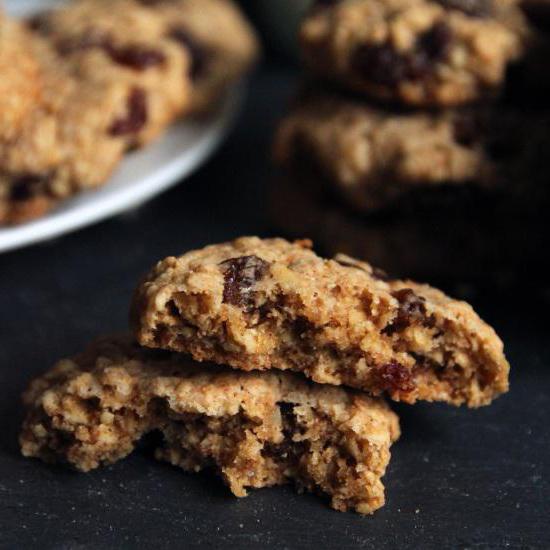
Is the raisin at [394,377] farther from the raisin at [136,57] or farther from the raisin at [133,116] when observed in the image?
the raisin at [136,57]

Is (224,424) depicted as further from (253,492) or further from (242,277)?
(242,277)

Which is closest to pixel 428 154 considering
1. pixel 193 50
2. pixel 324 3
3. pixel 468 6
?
pixel 468 6

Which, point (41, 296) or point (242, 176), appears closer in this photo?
point (41, 296)

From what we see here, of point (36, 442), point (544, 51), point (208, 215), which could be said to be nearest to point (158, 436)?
point (36, 442)

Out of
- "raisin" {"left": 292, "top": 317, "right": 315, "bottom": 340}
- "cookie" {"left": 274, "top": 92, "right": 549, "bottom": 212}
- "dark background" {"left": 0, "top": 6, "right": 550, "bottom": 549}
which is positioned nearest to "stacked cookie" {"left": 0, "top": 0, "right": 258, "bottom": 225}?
"dark background" {"left": 0, "top": 6, "right": 550, "bottom": 549}

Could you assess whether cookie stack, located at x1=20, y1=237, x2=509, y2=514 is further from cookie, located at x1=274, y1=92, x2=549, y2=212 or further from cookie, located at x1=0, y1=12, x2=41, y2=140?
cookie, located at x1=0, y1=12, x2=41, y2=140

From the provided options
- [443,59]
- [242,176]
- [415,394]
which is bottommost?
[242,176]

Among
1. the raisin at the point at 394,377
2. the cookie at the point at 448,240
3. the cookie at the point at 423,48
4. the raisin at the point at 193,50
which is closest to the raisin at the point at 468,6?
the cookie at the point at 423,48

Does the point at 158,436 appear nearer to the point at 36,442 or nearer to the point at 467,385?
the point at 36,442
